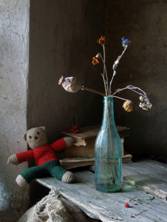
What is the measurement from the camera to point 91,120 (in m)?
1.99

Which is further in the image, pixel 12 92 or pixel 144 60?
pixel 144 60

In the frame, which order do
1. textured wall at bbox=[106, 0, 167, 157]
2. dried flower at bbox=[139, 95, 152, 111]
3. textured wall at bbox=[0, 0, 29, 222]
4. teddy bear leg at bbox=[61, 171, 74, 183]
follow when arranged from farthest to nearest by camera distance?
textured wall at bbox=[106, 0, 167, 157] < textured wall at bbox=[0, 0, 29, 222] < teddy bear leg at bbox=[61, 171, 74, 183] < dried flower at bbox=[139, 95, 152, 111]

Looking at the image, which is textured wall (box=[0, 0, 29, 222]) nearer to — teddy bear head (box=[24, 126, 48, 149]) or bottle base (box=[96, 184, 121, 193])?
teddy bear head (box=[24, 126, 48, 149])

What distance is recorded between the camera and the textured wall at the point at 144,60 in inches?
71.9

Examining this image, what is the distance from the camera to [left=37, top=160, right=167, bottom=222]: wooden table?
4.27ft

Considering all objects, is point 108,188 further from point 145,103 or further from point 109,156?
point 145,103

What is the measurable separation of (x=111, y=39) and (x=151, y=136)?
1.55 ft

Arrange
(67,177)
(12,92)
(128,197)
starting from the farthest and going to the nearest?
1. (12,92)
2. (67,177)
3. (128,197)

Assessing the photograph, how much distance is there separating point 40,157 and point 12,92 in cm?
28

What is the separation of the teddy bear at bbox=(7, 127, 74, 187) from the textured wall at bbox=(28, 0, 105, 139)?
3.4 inches

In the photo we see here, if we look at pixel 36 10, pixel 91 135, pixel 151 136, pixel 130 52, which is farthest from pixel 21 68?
pixel 151 136

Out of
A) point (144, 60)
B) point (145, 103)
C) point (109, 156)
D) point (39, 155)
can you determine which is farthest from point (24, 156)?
point (144, 60)

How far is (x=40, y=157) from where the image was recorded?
1662 mm

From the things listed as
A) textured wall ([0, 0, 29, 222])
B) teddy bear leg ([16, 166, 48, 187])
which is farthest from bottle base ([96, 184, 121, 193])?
textured wall ([0, 0, 29, 222])
